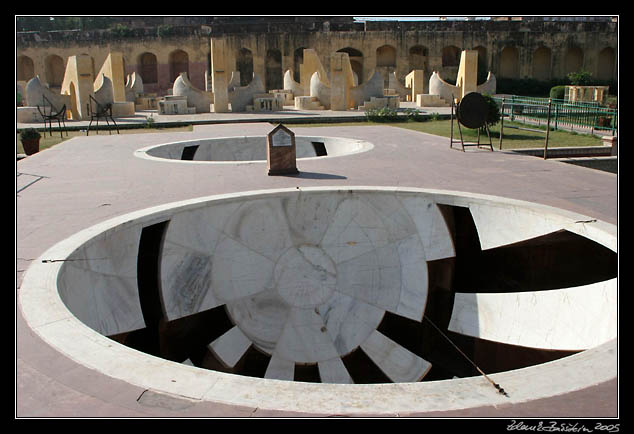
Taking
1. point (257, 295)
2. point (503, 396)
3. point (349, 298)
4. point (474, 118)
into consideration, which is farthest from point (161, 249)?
point (474, 118)

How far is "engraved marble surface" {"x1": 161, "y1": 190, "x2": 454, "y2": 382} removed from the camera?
6469 mm

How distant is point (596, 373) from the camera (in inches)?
121

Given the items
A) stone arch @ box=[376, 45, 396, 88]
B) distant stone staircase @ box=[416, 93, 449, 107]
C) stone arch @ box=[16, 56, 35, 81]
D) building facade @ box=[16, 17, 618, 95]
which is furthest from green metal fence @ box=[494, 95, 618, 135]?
stone arch @ box=[16, 56, 35, 81]

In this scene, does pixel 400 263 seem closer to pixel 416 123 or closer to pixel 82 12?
pixel 82 12

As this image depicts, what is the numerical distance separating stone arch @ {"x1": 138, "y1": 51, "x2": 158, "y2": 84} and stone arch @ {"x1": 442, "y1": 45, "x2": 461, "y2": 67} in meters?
17.3

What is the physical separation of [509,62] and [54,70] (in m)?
27.6

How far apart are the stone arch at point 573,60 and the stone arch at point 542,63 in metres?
0.97

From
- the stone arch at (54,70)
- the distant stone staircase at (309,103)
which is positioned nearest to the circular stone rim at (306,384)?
the distant stone staircase at (309,103)

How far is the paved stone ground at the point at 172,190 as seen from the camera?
8.87ft

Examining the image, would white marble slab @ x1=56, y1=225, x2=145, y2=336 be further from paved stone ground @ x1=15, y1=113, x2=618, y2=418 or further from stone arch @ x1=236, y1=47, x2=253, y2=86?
stone arch @ x1=236, y1=47, x2=253, y2=86

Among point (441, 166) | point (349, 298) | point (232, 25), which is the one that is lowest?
point (349, 298)

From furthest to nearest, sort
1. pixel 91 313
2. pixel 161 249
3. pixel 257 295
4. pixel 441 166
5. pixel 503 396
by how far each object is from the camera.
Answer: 1. pixel 441 166
2. pixel 257 295
3. pixel 161 249
4. pixel 91 313
5. pixel 503 396

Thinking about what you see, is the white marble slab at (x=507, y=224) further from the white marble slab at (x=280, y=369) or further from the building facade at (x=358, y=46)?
the building facade at (x=358, y=46)

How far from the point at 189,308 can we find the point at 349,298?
1.83m
